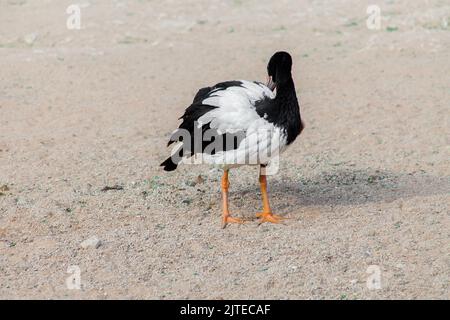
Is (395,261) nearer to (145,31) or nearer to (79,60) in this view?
(79,60)

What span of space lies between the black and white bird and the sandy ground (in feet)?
1.78

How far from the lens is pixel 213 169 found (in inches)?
290

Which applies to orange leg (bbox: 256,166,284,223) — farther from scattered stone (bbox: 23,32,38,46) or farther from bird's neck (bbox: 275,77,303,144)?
scattered stone (bbox: 23,32,38,46)

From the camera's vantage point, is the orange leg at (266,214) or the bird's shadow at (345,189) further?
the bird's shadow at (345,189)

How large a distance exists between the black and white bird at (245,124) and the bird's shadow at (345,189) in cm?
49

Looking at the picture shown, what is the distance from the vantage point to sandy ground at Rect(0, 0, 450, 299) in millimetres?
5109

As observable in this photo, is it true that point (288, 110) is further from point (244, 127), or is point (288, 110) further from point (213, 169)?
point (213, 169)

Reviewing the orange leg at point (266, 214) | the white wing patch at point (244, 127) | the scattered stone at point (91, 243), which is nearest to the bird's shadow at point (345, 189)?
the orange leg at point (266, 214)

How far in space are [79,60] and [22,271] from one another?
728cm

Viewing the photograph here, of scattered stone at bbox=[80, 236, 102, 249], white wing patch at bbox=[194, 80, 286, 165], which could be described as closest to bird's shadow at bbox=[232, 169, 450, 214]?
white wing patch at bbox=[194, 80, 286, 165]

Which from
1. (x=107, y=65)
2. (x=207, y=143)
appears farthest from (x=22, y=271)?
(x=107, y=65)

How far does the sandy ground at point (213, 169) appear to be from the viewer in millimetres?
5109

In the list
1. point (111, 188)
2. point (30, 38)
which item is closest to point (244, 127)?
point (111, 188)

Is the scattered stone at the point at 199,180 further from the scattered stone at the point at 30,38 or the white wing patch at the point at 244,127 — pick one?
the scattered stone at the point at 30,38
